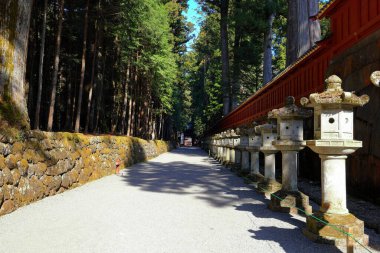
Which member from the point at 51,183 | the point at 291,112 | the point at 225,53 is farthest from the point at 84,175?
→ the point at 225,53

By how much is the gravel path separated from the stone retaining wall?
242mm

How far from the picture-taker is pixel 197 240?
3977mm

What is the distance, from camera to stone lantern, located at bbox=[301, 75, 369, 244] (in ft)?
12.4

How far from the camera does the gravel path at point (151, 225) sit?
3717mm

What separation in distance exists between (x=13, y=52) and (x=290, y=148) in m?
5.43

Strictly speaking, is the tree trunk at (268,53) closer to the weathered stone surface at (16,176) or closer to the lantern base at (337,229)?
the weathered stone surface at (16,176)

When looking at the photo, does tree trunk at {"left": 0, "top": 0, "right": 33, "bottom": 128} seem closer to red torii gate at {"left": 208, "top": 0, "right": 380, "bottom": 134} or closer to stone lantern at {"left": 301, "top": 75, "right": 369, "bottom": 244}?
stone lantern at {"left": 301, "top": 75, "right": 369, "bottom": 244}

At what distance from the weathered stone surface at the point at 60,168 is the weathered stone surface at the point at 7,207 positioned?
4.95 feet

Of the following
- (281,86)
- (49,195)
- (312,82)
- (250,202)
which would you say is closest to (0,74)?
(49,195)

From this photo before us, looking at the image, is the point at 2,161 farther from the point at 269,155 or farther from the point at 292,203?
the point at 269,155

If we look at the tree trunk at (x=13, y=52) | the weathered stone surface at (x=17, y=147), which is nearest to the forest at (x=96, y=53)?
the tree trunk at (x=13, y=52)

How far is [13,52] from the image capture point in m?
6.60

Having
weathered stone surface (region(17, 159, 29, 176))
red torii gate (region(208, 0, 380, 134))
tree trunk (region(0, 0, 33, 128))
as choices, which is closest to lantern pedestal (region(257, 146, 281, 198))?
red torii gate (region(208, 0, 380, 134))

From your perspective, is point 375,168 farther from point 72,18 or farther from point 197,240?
point 72,18
